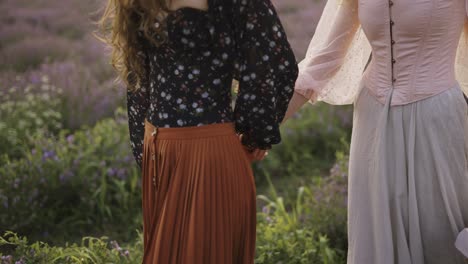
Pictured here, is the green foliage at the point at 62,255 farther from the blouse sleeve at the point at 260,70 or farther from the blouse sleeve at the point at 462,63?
the blouse sleeve at the point at 462,63

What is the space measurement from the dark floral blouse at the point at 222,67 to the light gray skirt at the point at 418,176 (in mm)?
507

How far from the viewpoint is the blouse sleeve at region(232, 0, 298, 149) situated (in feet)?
7.26

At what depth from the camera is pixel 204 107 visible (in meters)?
2.26

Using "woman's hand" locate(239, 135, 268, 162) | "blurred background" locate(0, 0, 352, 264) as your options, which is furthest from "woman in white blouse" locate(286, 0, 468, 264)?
"blurred background" locate(0, 0, 352, 264)

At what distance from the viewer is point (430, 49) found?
253 centimetres

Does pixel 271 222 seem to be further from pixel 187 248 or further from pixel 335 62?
pixel 187 248

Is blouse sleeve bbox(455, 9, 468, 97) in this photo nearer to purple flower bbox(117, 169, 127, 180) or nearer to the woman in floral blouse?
the woman in floral blouse

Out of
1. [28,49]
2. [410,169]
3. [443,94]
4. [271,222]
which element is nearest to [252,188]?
[410,169]

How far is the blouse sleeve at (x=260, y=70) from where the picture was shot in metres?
2.21

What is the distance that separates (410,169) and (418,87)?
12.3 inches

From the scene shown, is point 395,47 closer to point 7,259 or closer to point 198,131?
point 198,131

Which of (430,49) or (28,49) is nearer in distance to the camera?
(430,49)

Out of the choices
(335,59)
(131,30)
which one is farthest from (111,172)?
(131,30)

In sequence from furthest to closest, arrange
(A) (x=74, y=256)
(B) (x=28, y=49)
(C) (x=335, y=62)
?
1. (B) (x=28, y=49)
2. (A) (x=74, y=256)
3. (C) (x=335, y=62)
